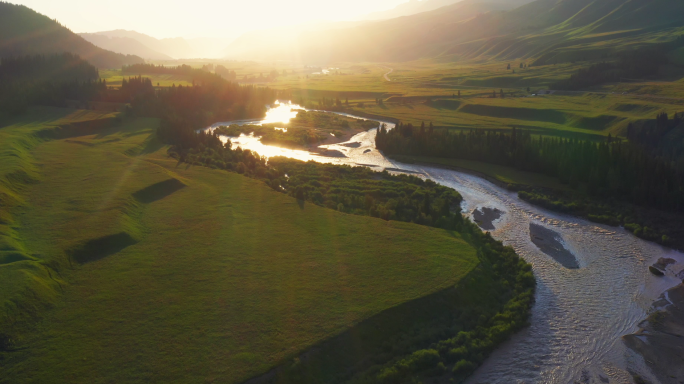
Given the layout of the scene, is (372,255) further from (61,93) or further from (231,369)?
(61,93)

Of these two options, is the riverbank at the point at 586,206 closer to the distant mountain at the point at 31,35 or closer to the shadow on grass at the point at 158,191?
the shadow on grass at the point at 158,191

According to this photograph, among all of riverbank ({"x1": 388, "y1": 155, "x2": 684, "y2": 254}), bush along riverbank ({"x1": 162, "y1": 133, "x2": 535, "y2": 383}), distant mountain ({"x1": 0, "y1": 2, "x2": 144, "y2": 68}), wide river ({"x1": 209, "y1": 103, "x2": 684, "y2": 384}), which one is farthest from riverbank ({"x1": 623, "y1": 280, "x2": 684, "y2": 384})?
distant mountain ({"x1": 0, "y1": 2, "x2": 144, "y2": 68})

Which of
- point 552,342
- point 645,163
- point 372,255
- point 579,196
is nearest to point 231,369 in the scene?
point 372,255

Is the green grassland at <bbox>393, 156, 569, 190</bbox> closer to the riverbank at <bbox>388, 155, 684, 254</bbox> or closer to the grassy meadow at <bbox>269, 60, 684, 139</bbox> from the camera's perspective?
the riverbank at <bbox>388, 155, 684, 254</bbox>

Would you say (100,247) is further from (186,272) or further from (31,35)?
(31,35)

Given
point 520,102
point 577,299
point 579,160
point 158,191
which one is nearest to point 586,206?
point 579,160
